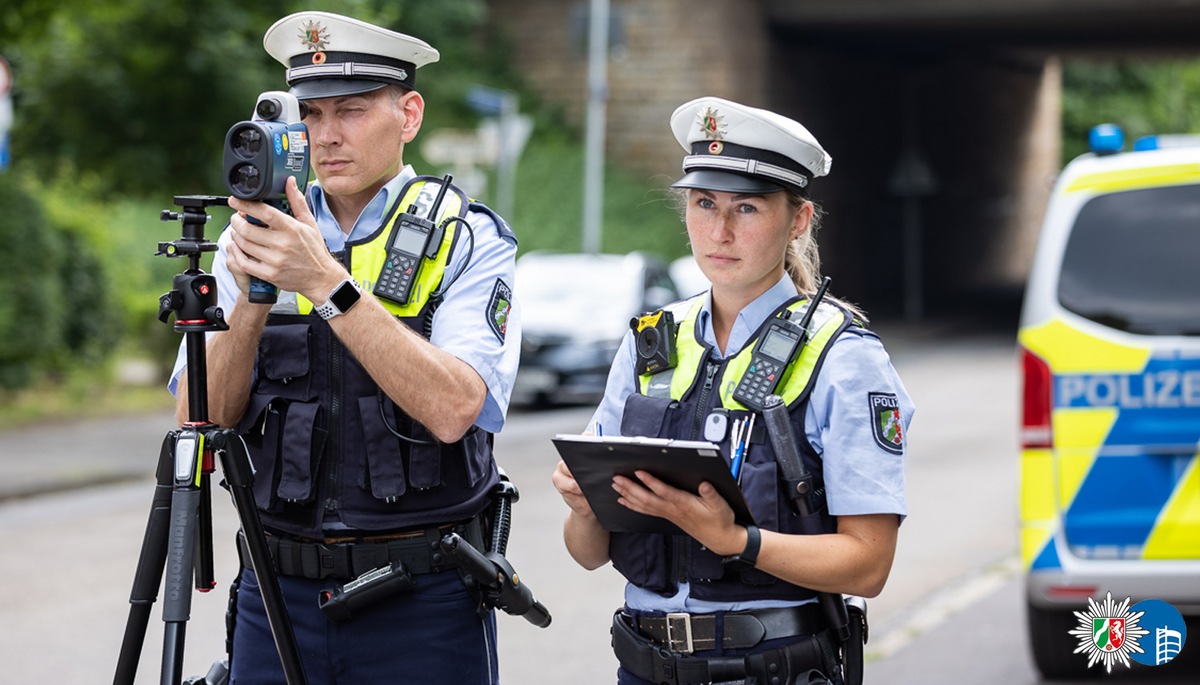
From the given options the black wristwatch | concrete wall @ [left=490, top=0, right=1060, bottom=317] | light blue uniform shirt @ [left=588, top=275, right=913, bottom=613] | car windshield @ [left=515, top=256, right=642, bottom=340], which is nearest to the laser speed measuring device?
light blue uniform shirt @ [left=588, top=275, right=913, bottom=613]

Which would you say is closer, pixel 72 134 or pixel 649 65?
pixel 72 134

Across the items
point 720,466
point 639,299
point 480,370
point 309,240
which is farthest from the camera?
point 639,299

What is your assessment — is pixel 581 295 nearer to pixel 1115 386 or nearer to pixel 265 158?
pixel 1115 386

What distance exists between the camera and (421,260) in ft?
10.0

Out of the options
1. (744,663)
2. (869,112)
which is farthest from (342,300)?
(869,112)

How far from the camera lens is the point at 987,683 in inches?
247

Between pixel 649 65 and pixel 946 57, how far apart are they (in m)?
10.2

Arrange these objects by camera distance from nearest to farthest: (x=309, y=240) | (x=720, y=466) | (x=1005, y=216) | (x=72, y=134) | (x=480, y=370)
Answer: (x=720, y=466) → (x=309, y=240) → (x=480, y=370) → (x=72, y=134) → (x=1005, y=216)

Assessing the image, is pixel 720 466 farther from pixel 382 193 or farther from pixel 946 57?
pixel 946 57

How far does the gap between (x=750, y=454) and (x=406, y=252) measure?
77 cm

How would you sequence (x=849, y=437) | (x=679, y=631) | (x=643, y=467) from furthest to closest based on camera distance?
1. (x=679, y=631)
2. (x=849, y=437)
3. (x=643, y=467)

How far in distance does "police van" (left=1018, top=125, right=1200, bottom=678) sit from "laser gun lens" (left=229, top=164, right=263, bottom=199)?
360 cm

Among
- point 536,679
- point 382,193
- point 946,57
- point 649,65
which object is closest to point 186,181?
point 536,679

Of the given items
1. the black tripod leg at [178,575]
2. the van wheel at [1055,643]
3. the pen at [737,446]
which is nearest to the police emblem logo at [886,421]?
the pen at [737,446]
